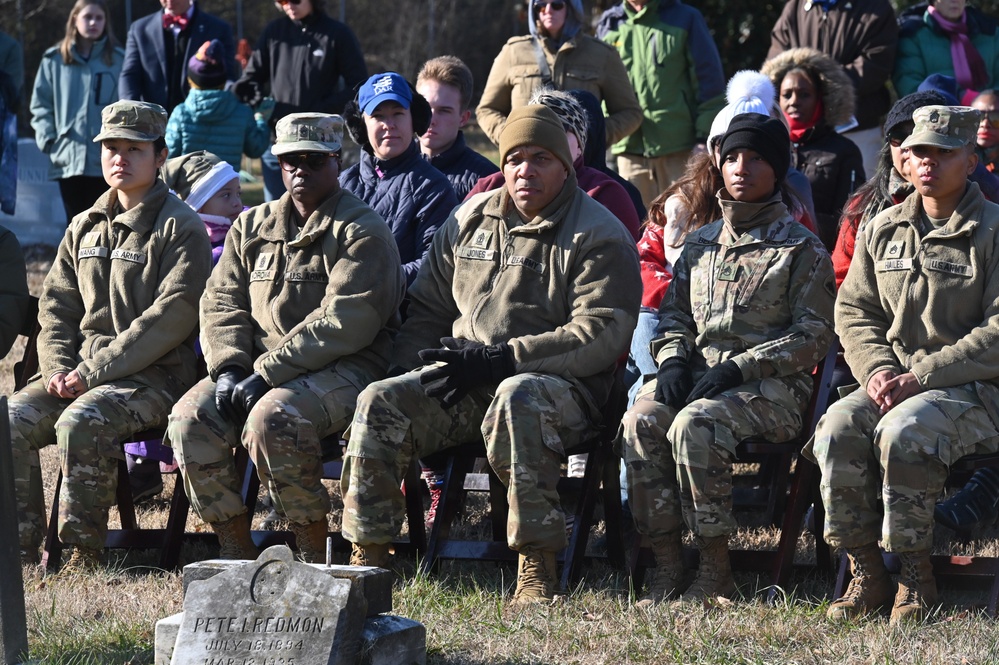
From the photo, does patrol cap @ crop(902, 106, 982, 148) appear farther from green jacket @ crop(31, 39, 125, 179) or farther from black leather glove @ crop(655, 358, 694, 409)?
green jacket @ crop(31, 39, 125, 179)

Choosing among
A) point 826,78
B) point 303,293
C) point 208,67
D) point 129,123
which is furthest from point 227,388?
point 208,67

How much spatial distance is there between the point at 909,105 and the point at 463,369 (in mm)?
2269

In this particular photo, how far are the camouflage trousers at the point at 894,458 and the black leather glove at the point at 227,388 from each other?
234 cm

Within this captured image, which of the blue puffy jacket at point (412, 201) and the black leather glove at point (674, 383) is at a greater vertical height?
the blue puffy jacket at point (412, 201)

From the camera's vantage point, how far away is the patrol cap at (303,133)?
609cm

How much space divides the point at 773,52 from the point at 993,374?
4498 millimetres

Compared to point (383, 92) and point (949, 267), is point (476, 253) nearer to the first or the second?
point (383, 92)

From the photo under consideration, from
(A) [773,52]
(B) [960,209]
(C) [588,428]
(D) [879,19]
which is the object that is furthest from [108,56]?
(B) [960,209]

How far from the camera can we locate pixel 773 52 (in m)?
9.28

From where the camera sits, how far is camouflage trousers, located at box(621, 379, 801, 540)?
5312mm

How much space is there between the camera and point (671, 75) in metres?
9.18

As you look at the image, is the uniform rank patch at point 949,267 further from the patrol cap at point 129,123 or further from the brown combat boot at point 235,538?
the patrol cap at point 129,123

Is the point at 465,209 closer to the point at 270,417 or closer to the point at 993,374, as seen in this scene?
the point at 270,417

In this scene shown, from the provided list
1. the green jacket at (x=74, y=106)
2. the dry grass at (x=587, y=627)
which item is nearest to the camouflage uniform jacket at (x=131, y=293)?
the dry grass at (x=587, y=627)
